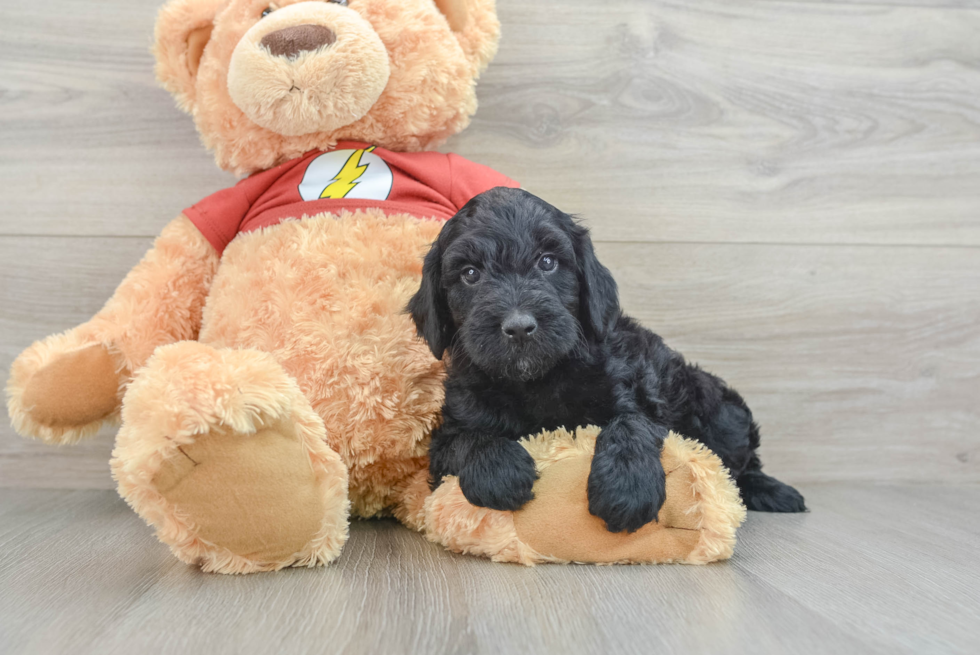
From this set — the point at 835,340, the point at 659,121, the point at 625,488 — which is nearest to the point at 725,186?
the point at 659,121

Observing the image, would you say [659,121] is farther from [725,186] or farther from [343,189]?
[343,189]

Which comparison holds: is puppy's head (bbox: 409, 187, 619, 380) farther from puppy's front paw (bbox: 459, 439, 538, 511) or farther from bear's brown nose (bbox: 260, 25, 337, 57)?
bear's brown nose (bbox: 260, 25, 337, 57)

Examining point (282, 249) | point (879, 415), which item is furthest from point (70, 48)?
point (879, 415)

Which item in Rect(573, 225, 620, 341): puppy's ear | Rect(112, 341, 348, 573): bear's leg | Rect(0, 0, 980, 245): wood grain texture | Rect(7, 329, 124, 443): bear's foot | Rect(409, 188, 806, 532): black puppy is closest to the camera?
Rect(112, 341, 348, 573): bear's leg

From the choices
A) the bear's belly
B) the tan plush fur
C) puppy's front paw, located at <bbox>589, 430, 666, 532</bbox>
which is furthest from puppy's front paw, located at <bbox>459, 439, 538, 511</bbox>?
the tan plush fur

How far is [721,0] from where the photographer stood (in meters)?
1.79

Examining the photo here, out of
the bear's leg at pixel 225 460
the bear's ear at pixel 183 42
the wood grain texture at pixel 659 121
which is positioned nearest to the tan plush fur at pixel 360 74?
Result: the bear's ear at pixel 183 42

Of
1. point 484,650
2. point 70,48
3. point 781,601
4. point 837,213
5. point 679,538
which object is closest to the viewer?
point 484,650

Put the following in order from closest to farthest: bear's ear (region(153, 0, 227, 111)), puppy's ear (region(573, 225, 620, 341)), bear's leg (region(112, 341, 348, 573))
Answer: bear's leg (region(112, 341, 348, 573)) → puppy's ear (region(573, 225, 620, 341)) → bear's ear (region(153, 0, 227, 111))

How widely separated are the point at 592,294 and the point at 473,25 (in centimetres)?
68

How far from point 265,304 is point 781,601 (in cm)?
97

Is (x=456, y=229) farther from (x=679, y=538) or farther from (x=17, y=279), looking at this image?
(x=17, y=279)

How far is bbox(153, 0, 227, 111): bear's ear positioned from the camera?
1.45m

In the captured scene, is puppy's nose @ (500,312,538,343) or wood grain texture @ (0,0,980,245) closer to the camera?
puppy's nose @ (500,312,538,343)
